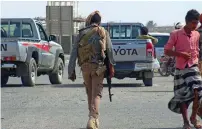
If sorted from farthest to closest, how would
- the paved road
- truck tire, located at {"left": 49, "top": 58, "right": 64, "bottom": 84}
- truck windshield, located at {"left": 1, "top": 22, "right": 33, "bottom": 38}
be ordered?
truck tire, located at {"left": 49, "top": 58, "right": 64, "bottom": 84} → truck windshield, located at {"left": 1, "top": 22, "right": 33, "bottom": 38} → the paved road

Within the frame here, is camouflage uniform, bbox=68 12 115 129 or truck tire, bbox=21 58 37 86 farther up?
camouflage uniform, bbox=68 12 115 129

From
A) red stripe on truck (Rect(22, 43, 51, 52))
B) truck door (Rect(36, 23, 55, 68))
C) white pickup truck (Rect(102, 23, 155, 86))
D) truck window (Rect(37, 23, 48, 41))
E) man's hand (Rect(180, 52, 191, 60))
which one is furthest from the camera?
truck window (Rect(37, 23, 48, 41))

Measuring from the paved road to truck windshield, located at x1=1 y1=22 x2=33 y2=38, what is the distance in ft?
9.12

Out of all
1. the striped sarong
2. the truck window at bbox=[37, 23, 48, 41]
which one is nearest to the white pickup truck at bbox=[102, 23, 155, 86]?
the truck window at bbox=[37, 23, 48, 41]

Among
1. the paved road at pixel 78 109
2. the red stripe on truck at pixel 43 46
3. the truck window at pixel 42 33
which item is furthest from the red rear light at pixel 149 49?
the truck window at pixel 42 33

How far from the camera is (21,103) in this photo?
1573 cm

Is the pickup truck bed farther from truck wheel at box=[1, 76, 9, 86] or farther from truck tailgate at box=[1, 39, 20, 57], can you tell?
truck wheel at box=[1, 76, 9, 86]

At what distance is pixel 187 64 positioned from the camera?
10.8m

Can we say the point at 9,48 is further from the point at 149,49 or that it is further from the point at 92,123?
the point at 92,123

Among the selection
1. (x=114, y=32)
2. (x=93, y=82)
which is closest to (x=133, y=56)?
(x=114, y=32)

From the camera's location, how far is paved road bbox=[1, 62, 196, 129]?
11836 mm

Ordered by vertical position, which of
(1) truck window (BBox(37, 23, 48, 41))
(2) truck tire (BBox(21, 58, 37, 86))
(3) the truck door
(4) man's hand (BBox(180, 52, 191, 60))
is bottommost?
(2) truck tire (BBox(21, 58, 37, 86))

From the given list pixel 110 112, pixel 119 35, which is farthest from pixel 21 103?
pixel 119 35

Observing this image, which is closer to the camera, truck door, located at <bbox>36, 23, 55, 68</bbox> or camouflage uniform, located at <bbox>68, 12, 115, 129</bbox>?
camouflage uniform, located at <bbox>68, 12, 115, 129</bbox>
